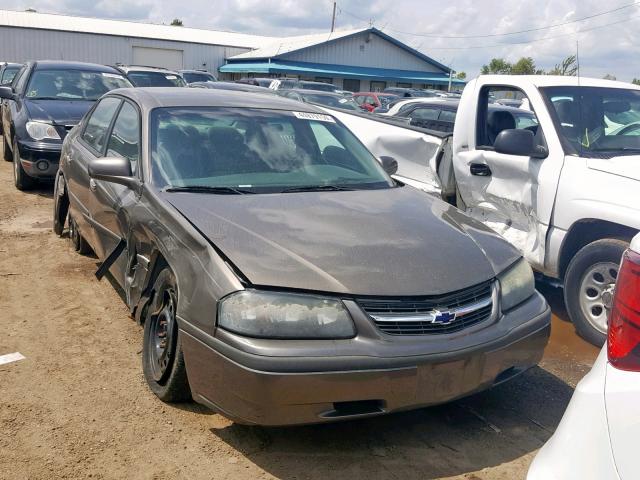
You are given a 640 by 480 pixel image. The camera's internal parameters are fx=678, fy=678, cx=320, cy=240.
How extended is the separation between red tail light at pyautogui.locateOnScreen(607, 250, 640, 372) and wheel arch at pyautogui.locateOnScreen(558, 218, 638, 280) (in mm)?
2944

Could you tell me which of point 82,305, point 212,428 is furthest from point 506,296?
point 82,305

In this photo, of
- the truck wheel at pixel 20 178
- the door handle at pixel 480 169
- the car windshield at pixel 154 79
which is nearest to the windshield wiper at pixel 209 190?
the door handle at pixel 480 169

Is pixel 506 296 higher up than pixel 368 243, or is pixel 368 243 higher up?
pixel 368 243

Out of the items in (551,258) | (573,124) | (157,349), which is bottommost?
(157,349)

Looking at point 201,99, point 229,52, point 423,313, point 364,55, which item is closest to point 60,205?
point 201,99

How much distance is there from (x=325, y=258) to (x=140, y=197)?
1414mm

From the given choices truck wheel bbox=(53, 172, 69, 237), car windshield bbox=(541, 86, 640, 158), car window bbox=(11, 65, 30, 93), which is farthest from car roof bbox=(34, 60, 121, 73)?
car windshield bbox=(541, 86, 640, 158)

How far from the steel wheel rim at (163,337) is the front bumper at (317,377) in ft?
0.91

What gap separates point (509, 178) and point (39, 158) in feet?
19.0

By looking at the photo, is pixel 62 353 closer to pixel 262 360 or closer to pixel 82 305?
pixel 82 305

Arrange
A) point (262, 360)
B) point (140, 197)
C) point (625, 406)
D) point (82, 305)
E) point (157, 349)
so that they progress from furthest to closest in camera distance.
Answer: point (82, 305), point (140, 197), point (157, 349), point (262, 360), point (625, 406)

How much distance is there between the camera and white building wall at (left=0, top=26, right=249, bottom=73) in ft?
142

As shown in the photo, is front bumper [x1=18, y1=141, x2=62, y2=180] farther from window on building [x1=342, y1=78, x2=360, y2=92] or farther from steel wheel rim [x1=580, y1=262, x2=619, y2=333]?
window on building [x1=342, y1=78, x2=360, y2=92]

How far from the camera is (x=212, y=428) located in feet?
11.0
